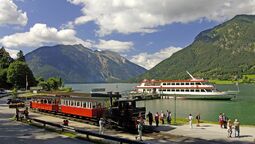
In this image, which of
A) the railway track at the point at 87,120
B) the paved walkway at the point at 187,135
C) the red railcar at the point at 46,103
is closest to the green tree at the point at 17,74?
the red railcar at the point at 46,103

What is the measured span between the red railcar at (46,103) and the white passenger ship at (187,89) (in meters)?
69.0

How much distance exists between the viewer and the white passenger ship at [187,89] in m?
119

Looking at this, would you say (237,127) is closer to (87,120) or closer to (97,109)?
(97,109)

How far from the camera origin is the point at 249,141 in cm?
2897

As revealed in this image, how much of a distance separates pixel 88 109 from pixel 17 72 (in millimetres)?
95525

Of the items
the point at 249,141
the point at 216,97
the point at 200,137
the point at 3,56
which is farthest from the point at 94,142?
the point at 3,56

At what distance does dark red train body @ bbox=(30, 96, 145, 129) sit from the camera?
3574 cm

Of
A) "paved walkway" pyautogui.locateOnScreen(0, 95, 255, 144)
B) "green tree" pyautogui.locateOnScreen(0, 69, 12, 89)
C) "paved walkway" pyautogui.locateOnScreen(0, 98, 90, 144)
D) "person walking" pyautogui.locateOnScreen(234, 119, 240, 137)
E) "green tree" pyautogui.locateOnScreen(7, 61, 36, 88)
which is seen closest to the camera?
"paved walkway" pyautogui.locateOnScreen(0, 98, 90, 144)

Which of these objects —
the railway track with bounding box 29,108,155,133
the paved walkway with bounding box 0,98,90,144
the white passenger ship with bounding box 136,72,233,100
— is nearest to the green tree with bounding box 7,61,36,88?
the white passenger ship with bounding box 136,72,233,100

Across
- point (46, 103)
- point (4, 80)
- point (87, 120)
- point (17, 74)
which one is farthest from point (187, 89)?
point (87, 120)

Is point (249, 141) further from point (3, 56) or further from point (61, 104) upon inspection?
point (3, 56)

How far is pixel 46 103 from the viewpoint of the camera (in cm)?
5328

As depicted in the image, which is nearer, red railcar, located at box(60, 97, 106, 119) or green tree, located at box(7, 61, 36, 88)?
red railcar, located at box(60, 97, 106, 119)

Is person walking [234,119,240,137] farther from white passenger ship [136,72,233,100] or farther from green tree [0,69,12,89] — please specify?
green tree [0,69,12,89]
